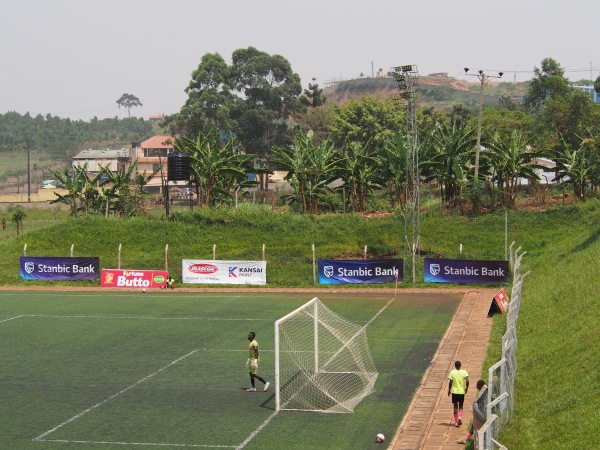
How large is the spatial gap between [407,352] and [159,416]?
11.0m

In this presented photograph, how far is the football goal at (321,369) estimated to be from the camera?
2362 cm

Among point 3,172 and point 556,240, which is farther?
point 3,172

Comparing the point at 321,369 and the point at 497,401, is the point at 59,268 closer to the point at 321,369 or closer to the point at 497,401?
the point at 321,369

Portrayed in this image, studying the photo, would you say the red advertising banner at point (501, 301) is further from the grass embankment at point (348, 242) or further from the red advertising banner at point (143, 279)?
the red advertising banner at point (143, 279)

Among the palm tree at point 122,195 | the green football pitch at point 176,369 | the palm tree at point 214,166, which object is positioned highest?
the palm tree at point 214,166

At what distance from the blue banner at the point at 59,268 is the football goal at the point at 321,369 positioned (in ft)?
72.1

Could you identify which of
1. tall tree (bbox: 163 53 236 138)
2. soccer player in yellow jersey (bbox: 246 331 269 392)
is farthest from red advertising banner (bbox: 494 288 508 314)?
tall tree (bbox: 163 53 236 138)

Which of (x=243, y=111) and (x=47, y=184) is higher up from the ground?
(x=243, y=111)

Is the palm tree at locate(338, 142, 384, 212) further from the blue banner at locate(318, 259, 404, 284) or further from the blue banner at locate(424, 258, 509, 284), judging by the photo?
the blue banner at locate(424, 258, 509, 284)

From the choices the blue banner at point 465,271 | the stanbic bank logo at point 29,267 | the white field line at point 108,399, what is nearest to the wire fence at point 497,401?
the white field line at point 108,399

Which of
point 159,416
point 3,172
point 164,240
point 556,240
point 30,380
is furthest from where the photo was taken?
point 3,172

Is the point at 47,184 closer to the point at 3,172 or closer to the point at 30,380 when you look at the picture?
the point at 3,172

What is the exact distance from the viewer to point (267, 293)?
47.4 metres

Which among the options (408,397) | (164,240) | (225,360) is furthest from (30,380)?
(164,240)
